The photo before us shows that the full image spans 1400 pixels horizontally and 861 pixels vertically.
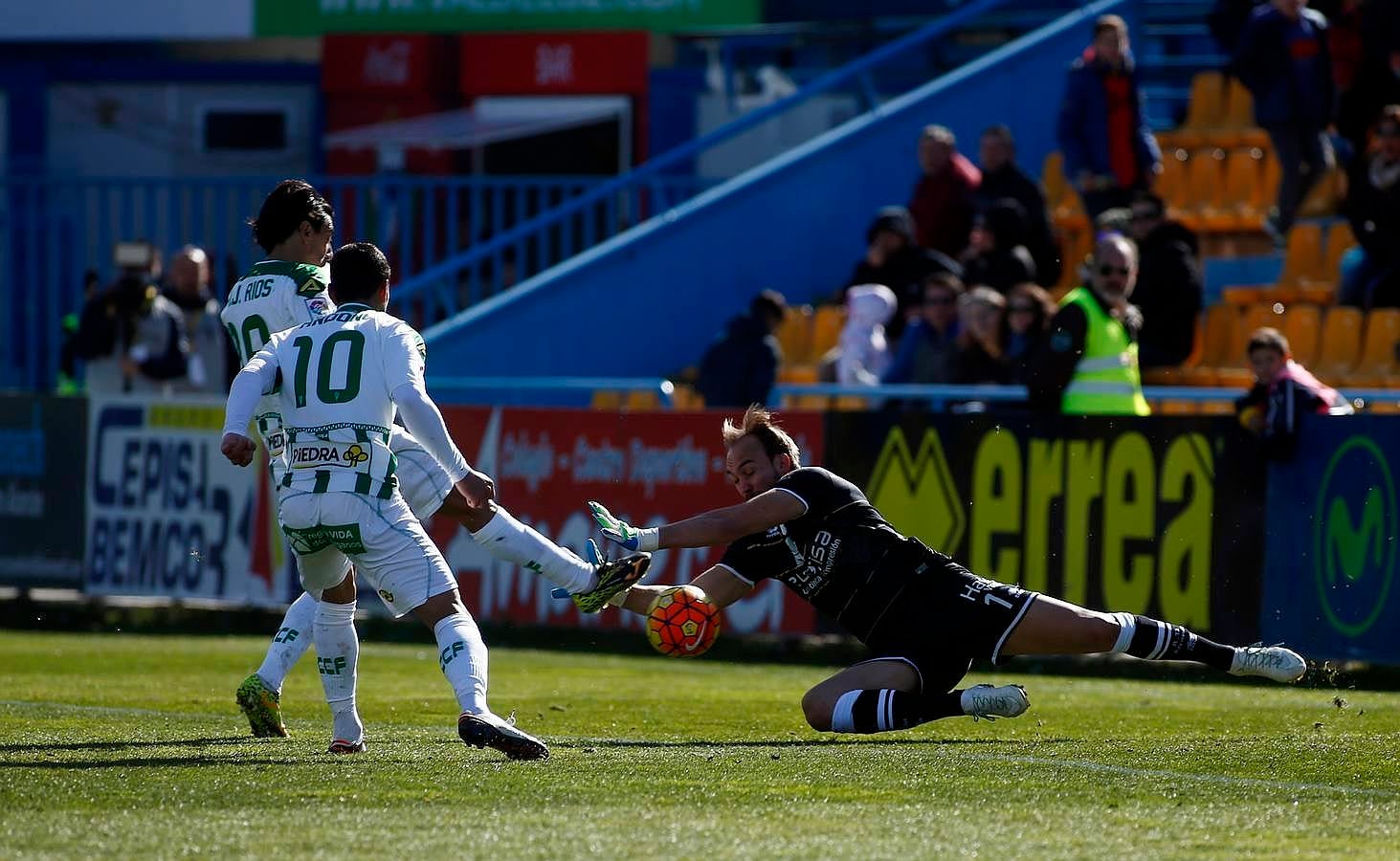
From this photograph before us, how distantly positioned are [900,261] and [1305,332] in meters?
3.07

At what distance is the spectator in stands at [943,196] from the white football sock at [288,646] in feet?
32.6

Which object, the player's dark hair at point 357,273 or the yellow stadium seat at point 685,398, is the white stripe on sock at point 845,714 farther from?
the yellow stadium seat at point 685,398

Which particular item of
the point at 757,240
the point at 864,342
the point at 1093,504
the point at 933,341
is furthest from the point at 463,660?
the point at 757,240

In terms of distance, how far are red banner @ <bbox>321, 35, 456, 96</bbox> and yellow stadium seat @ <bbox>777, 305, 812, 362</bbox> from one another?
7305mm

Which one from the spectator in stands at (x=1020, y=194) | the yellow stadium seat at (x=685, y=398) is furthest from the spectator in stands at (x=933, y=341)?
the yellow stadium seat at (x=685, y=398)

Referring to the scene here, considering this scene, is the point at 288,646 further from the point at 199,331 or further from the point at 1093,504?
the point at 199,331

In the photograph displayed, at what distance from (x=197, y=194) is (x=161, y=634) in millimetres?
6790

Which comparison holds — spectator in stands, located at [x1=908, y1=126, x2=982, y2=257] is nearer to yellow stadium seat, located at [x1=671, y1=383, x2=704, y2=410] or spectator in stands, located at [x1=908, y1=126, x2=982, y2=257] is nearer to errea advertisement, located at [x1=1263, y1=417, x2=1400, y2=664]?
yellow stadium seat, located at [x1=671, y1=383, x2=704, y2=410]

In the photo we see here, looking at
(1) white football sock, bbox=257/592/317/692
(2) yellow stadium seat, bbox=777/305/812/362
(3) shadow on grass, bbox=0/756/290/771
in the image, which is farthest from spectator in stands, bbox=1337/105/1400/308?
(3) shadow on grass, bbox=0/756/290/771

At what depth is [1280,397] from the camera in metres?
12.8

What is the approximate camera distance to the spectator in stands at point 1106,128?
1755 centimetres

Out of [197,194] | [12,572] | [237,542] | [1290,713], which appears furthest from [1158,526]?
[197,194]

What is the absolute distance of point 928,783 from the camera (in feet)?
25.6

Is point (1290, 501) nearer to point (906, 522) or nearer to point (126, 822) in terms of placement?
point (906, 522)
